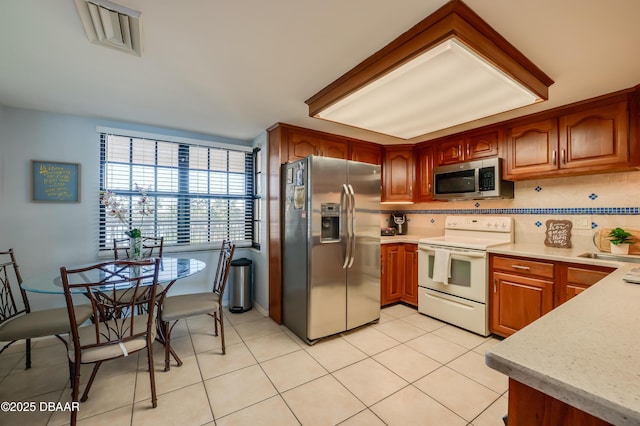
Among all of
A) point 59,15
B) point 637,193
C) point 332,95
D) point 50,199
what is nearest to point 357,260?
point 332,95

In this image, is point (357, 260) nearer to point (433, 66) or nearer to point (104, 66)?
point (433, 66)

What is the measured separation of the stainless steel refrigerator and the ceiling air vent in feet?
5.02

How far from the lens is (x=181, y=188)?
336 centimetres

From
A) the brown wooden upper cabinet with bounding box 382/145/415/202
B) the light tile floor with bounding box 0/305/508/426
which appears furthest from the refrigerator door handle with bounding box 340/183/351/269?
the brown wooden upper cabinet with bounding box 382/145/415/202

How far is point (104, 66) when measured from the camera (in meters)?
1.88

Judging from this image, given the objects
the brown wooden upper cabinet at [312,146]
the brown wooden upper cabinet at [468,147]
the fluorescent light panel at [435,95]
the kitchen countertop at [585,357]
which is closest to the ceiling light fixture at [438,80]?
the fluorescent light panel at [435,95]

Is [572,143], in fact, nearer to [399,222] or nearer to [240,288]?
[399,222]

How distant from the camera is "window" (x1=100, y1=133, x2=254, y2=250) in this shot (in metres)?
2.99

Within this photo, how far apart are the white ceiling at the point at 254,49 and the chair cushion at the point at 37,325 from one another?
1828mm

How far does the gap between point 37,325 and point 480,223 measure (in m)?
4.29

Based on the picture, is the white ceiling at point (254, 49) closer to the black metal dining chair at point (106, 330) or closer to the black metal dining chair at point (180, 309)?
the black metal dining chair at point (106, 330)

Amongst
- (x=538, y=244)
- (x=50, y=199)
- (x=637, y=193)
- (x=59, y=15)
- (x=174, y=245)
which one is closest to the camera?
(x=59, y=15)

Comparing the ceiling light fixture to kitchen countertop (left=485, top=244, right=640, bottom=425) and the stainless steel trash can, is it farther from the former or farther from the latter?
the stainless steel trash can

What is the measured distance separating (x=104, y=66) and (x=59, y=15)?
1.64 ft
